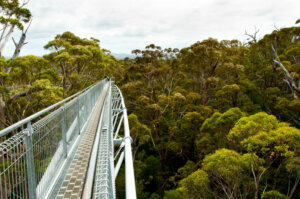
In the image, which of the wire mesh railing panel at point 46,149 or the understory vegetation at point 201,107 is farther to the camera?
the understory vegetation at point 201,107

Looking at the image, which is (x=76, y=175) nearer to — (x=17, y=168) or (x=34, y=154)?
(x=34, y=154)

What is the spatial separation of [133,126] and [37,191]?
1401cm

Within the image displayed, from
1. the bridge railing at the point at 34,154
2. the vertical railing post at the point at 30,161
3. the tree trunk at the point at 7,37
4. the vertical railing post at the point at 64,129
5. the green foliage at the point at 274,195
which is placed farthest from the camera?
the tree trunk at the point at 7,37

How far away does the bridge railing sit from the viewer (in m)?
1.90

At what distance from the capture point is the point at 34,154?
2467mm

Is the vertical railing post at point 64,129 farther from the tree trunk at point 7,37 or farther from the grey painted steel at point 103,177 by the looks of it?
the tree trunk at point 7,37

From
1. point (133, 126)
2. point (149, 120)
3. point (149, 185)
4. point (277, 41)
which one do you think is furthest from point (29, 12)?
point (277, 41)

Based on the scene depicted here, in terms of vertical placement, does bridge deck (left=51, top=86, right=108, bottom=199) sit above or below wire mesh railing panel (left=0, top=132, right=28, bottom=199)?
below

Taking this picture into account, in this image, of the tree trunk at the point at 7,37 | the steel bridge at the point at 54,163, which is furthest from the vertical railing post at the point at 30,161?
the tree trunk at the point at 7,37

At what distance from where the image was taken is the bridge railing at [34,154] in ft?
6.24

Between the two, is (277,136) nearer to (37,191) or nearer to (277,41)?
(37,191)

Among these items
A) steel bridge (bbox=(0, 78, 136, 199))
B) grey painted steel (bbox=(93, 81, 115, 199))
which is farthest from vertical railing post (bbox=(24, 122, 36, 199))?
grey painted steel (bbox=(93, 81, 115, 199))

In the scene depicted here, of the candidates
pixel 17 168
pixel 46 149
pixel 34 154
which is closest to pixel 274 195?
pixel 46 149

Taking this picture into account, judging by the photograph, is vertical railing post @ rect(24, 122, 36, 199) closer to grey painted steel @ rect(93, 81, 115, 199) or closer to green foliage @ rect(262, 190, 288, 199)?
grey painted steel @ rect(93, 81, 115, 199)
